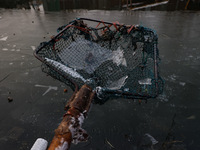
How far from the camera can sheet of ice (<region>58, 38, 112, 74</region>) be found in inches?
105

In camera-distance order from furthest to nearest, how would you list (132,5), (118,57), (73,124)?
(132,5), (118,57), (73,124)

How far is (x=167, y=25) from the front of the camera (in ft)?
23.1

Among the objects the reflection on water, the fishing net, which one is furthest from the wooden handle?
the reflection on water

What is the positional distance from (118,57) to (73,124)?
184 centimetres

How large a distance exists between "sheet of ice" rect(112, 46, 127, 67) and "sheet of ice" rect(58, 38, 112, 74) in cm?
9

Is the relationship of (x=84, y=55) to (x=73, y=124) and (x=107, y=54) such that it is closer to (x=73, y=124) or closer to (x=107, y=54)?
(x=107, y=54)

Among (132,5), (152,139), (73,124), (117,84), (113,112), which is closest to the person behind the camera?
(73,124)

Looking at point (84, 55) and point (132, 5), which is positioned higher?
point (132, 5)

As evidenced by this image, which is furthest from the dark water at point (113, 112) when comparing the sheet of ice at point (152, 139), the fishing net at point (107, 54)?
the fishing net at point (107, 54)

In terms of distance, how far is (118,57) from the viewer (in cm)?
280

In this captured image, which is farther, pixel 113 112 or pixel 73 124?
pixel 113 112

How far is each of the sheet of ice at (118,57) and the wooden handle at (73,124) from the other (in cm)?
133

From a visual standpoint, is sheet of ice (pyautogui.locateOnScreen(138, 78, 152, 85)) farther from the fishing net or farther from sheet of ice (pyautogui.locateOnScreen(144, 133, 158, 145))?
sheet of ice (pyautogui.locateOnScreen(144, 133, 158, 145))

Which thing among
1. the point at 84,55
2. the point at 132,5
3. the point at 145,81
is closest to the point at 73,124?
the point at 145,81
